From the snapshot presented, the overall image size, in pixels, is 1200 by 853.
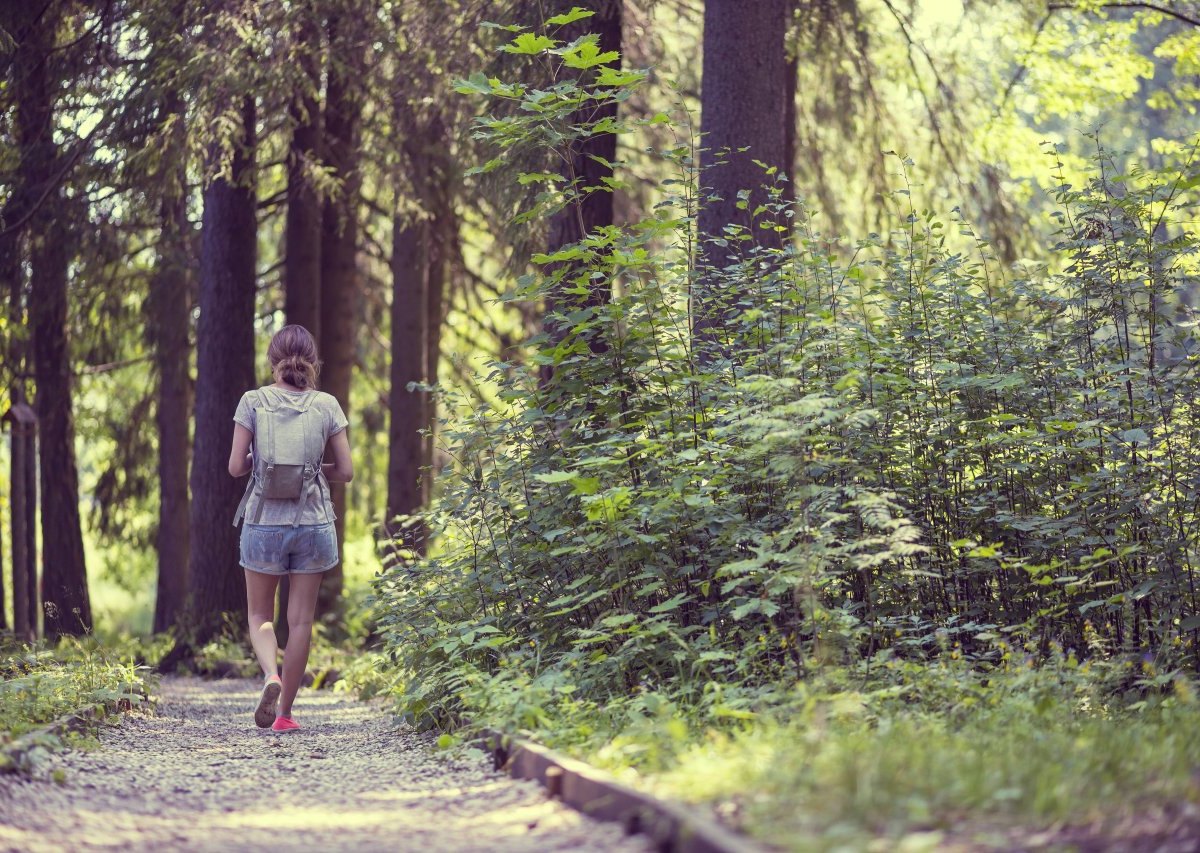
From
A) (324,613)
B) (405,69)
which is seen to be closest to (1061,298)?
(405,69)

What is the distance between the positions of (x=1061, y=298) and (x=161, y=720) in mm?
6143

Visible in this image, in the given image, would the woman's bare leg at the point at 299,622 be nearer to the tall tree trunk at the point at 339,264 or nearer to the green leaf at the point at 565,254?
the green leaf at the point at 565,254

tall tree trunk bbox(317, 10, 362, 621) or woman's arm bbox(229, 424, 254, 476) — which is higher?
tall tree trunk bbox(317, 10, 362, 621)

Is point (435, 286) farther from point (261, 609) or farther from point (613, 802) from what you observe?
point (613, 802)

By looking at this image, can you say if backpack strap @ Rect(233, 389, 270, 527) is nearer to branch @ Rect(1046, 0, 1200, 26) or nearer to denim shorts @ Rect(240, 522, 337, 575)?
denim shorts @ Rect(240, 522, 337, 575)

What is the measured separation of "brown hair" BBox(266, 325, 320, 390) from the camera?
7.16 m

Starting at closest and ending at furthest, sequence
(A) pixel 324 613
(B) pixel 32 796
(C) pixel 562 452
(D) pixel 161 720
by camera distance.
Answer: (B) pixel 32 796, (C) pixel 562 452, (D) pixel 161 720, (A) pixel 324 613

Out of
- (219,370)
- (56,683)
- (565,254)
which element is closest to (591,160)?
(565,254)

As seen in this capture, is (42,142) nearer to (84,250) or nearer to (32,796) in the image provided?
(84,250)

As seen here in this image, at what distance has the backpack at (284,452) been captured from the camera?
6973 millimetres

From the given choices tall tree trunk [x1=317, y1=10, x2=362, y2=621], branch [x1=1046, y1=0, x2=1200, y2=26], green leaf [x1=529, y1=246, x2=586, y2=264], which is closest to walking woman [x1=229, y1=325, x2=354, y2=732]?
green leaf [x1=529, y1=246, x2=586, y2=264]

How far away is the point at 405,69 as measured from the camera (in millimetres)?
11836

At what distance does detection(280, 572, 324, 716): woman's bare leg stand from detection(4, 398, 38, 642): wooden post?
22.0ft

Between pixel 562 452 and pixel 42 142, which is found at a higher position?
pixel 42 142
